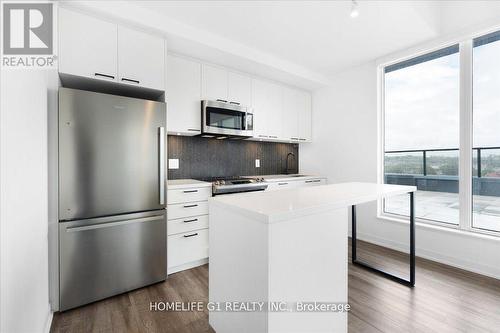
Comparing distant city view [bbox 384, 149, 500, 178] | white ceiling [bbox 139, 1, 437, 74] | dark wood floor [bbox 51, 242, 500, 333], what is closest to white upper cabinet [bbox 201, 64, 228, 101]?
white ceiling [bbox 139, 1, 437, 74]

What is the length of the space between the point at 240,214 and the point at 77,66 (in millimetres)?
1914

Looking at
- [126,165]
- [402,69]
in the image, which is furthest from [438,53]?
[126,165]

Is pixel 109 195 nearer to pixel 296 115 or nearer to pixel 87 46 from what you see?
pixel 87 46

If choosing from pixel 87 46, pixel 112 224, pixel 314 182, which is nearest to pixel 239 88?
pixel 87 46

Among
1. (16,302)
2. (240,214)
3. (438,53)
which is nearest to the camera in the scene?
(16,302)

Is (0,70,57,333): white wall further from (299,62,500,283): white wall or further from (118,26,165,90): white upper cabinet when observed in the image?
(299,62,500,283): white wall

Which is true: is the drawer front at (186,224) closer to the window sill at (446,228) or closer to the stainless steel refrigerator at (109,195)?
the stainless steel refrigerator at (109,195)

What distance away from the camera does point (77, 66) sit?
1.95 metres

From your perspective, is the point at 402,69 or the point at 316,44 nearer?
the point at 316,44

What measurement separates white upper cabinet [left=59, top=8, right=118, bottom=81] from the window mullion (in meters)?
3.64

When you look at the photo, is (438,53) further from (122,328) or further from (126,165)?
(122,328)

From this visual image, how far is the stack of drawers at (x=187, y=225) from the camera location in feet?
7.99

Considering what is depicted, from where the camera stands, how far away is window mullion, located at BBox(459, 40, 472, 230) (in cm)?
255

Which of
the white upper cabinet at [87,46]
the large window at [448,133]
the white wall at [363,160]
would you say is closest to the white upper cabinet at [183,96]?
the white upper cabinet at [87,46]
